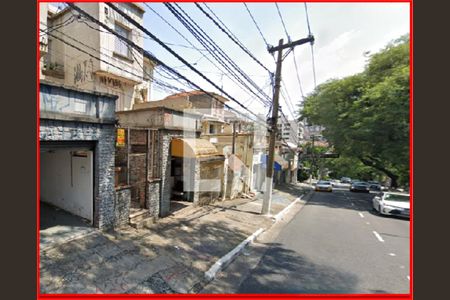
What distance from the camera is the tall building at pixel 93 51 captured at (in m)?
10.5

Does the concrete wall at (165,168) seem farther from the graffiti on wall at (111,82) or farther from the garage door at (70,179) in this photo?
the graffiti on wall at (111,82)

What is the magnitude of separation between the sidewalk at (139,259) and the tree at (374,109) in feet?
41.4

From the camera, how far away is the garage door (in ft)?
19.6

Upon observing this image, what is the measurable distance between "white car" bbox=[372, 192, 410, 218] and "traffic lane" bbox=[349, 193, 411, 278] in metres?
0.28

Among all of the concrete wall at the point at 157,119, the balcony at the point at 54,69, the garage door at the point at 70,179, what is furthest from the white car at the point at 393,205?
the balcony at the point at 54,69

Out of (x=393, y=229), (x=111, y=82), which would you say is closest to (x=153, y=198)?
(x=111, y=82)

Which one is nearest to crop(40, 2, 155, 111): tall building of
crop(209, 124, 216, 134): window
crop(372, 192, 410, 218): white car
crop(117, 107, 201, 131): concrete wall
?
crop(117, 107, 201, 131): concrete wall

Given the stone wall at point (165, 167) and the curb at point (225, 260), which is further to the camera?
the stone wall at point (165, 167)

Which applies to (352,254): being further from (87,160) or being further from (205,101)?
(205,101)

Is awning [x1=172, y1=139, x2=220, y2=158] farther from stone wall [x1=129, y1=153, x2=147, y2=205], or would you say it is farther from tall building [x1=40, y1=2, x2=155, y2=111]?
tall building [x1=40, y1=2, x2=155, y2=111]

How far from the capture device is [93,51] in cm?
1064

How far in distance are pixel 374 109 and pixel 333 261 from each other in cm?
1311

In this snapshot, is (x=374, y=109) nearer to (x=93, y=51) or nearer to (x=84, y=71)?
(x=93, y=51)

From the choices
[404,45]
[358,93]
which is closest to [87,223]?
[358,93]
